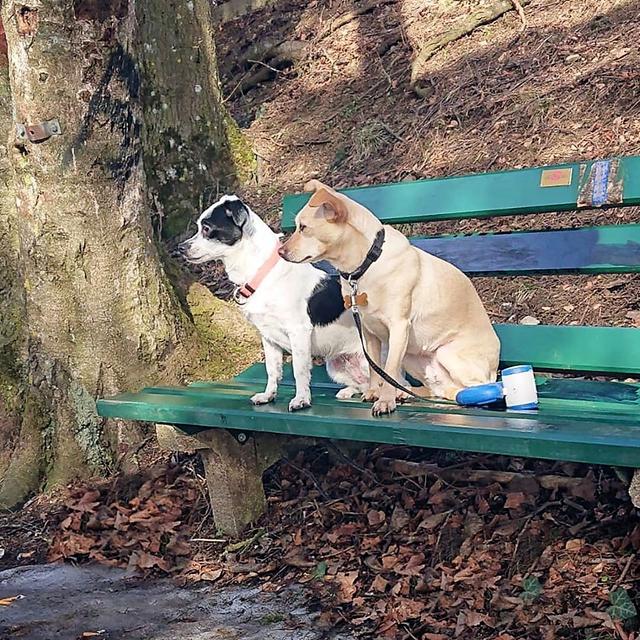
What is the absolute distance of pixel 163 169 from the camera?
7.20 metres

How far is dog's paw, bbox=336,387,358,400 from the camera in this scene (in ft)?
13.4

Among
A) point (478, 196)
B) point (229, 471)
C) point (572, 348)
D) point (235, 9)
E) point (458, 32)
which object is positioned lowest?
point (229, 471)

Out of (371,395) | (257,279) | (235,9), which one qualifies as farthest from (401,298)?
(235,9)

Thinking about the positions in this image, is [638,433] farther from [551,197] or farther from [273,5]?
[273,5]

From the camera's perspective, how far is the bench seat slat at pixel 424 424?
2547 mm

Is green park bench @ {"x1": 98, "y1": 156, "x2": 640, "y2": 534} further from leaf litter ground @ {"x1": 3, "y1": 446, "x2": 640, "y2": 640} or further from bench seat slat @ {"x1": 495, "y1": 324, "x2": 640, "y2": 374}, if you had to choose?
leaf litter ground @ {"x1": 3, "y1": 446, "x2": 640, "y2": 640}

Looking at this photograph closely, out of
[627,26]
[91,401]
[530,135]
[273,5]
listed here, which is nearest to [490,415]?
[91,401]

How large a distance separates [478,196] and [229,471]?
174cm

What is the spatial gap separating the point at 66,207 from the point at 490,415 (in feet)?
8.31

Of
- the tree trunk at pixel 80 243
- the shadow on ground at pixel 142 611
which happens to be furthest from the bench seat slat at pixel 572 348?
the tree trunk at pixel 80 243

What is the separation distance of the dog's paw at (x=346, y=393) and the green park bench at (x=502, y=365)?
0.18ft

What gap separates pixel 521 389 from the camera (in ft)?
11.1

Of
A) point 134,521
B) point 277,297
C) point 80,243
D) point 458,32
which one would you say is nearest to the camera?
point 277,297

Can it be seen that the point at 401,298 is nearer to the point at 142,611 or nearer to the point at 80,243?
A: the point at 142,611
